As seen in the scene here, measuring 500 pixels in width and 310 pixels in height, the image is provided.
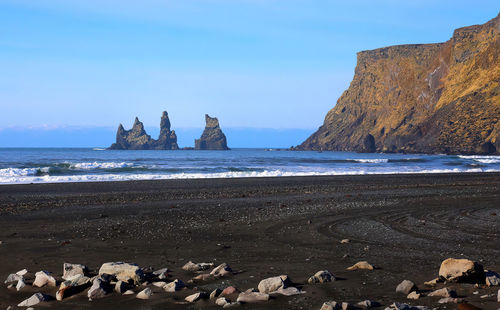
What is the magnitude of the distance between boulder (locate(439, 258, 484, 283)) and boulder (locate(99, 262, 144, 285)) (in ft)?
10.5

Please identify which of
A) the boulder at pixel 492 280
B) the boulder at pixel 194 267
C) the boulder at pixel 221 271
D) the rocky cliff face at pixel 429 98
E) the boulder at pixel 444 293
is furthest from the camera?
the rocky cliff face at pixel 429 98

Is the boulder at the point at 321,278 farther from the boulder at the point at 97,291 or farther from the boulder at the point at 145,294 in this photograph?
the boulder at the point at 97,291

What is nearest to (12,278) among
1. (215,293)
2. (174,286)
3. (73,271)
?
(73,271)

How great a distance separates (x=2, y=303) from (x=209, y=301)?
209 cm

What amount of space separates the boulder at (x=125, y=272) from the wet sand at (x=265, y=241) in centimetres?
50

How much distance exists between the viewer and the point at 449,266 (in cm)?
497

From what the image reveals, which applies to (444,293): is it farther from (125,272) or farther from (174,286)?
(125,272)

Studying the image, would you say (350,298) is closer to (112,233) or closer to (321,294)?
(321,294)

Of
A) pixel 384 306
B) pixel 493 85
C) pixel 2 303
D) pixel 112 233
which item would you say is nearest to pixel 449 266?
pixel 384 306

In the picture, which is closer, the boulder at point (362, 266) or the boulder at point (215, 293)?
the boulder at point (215, 293)

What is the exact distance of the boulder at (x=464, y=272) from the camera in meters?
4.82

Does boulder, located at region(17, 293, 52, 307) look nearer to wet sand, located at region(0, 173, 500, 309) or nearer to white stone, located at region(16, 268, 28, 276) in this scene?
wet sand, located at region(0, 173, 500, 309)

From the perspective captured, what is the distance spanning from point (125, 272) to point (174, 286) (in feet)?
2.34

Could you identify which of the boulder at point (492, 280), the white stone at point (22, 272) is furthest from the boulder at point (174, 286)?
the boulder at point (492, 280)
